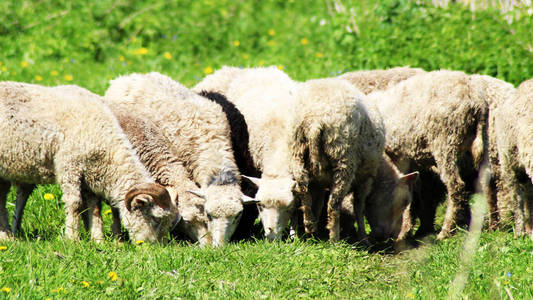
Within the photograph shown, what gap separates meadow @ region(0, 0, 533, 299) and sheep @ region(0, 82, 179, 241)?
13.1 inches

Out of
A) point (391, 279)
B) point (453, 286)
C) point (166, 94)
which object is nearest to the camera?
point (453, 286)

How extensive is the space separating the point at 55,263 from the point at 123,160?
52.2 inches

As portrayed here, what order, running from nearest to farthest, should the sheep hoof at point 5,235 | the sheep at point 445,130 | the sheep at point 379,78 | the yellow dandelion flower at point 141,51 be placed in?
the sheep hoof at point 5,235 < the sheep at point 445,130 < the sheep at point 379,78 < the yellow dandelion flower at point 141,51

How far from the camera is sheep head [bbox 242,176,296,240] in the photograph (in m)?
6.57

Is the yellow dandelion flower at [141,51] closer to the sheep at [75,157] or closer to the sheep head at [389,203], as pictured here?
the sheep at [75,157]

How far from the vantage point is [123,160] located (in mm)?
6352

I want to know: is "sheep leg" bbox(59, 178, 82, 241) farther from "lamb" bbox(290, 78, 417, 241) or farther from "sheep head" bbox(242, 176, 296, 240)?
"lamb" bbox(290, 78, 417, 241)

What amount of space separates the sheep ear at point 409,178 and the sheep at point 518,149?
0.99 meters


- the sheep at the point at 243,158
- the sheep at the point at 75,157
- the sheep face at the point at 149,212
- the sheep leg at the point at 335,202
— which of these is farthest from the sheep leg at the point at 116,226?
the sheep leg at the point at 335,202

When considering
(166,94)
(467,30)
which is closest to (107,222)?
(166,94)

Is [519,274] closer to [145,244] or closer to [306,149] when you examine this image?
[306,149]

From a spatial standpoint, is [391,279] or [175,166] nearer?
[391,279]

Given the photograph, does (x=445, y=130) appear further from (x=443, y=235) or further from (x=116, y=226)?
(x=116, y=226)

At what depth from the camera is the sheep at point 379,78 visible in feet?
26.5
